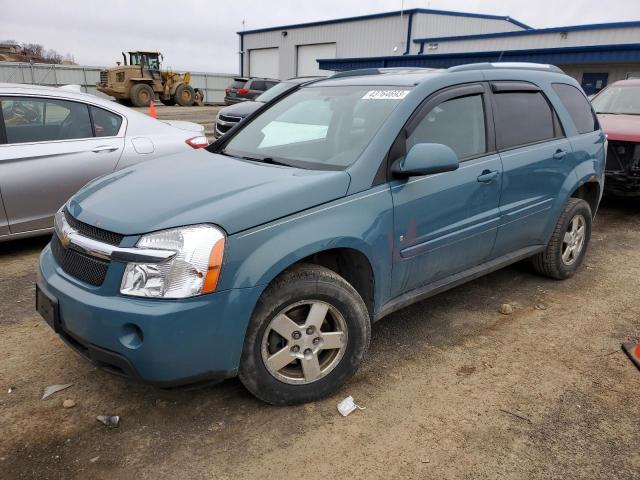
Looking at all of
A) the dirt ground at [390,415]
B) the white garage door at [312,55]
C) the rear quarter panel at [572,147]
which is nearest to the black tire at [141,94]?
the white garage door at [312,55]

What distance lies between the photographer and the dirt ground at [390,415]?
7.77 ft

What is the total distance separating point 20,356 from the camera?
3.24 meters

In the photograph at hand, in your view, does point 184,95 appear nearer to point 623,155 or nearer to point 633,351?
point 623,155

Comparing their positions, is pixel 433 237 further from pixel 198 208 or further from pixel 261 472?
pixel 261 472

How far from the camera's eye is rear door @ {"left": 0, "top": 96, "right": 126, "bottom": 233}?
4.58 metres

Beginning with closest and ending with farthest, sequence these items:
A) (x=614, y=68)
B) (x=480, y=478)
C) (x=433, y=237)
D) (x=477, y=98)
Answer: (x=480, y=478) → (x=433, y=237) → (x=477, y=98) → (x=614, y=68)

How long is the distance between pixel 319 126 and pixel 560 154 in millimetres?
2019

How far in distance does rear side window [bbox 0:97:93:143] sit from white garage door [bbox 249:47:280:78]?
129 feet

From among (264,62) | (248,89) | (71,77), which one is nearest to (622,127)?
(248,89)

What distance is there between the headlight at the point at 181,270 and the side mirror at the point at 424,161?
116 cm

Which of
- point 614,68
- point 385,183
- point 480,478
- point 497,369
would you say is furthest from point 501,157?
point 614,68

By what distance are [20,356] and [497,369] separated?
2969mm

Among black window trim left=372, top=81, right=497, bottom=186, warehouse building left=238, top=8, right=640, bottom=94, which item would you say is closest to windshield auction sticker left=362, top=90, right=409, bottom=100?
black window trim left=372, top=81, right=497, bottom=186

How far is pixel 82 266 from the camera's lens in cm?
250
